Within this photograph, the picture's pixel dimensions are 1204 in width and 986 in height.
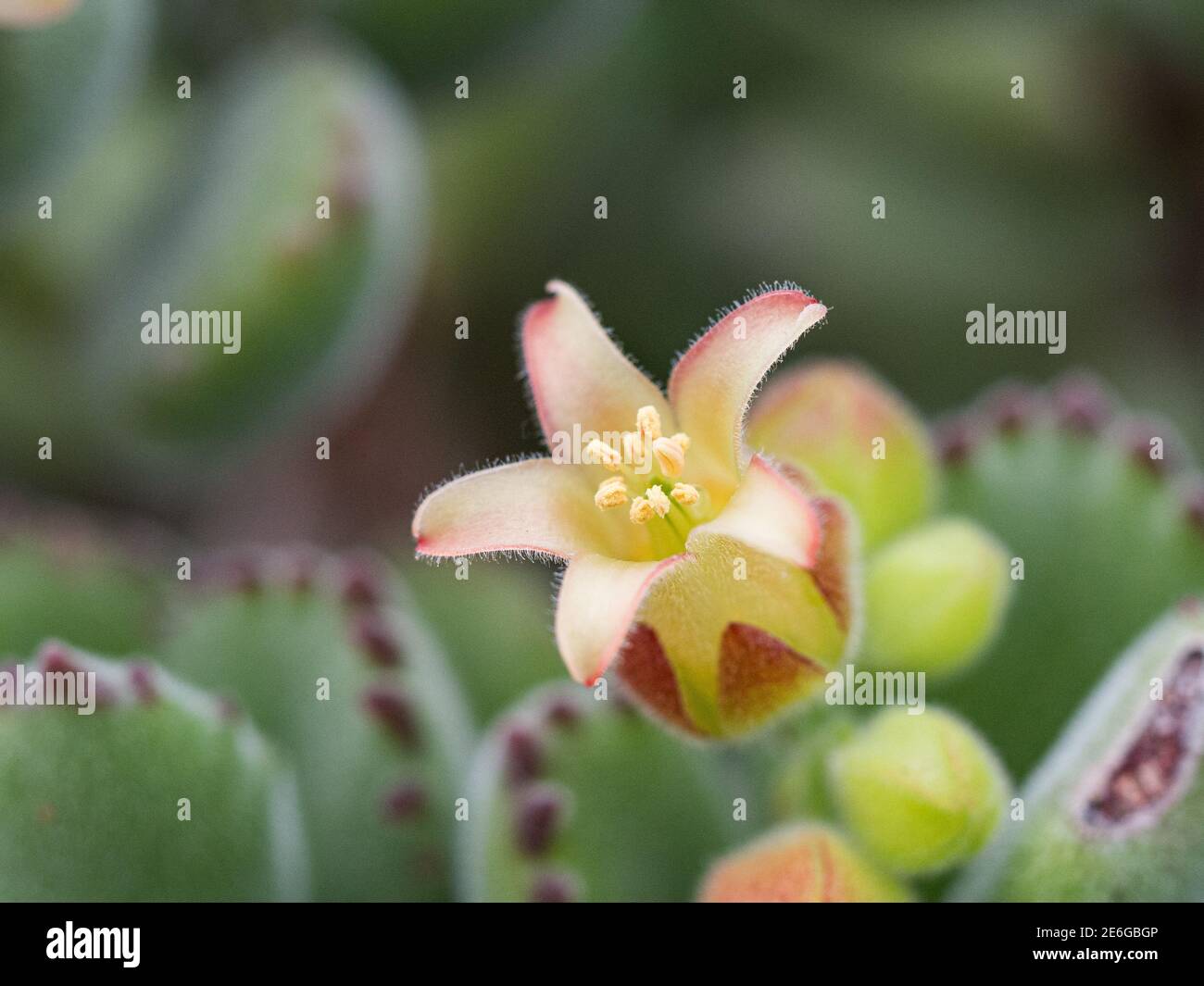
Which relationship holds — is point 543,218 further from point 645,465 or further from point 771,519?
point 771,519

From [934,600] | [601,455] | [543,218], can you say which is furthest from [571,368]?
[543,218]

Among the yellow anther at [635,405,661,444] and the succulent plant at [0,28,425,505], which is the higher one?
the succulent plant at [0,28,425,505]

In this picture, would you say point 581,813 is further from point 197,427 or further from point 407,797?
point 197,427

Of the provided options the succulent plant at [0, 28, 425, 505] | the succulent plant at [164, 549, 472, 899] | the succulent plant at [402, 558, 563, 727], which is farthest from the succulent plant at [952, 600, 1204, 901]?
the succulent plant at [0, 28, 425, 505]

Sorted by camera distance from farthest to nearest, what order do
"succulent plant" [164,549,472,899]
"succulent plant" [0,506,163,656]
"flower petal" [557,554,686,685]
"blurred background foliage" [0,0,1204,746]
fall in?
"blurred background foliage" [0,0,1204,746] → "succulent plant" [0,506,163,656] → "succulent plant" [164,549,472,899] → "flower petal" [557,554,686,685]

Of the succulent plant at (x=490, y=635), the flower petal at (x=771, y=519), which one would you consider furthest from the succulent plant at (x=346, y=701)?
the flower petal at (x=771, y=519)

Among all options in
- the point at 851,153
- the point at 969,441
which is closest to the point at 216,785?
the point at 969,441

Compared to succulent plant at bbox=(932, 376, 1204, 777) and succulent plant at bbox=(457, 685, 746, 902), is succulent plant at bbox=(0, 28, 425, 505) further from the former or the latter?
succulent plant at bbox=(932, 376, 1204, 777)

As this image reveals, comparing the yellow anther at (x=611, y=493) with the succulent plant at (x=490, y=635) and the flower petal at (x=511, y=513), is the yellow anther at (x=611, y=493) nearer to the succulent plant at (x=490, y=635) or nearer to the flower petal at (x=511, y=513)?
the flower petal at (x=511, y=513)
